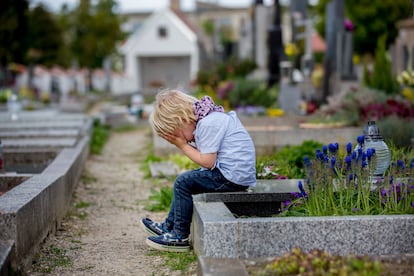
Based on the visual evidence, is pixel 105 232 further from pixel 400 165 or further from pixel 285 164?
pixel 400 165

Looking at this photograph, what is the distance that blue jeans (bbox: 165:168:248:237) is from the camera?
18.2 feet

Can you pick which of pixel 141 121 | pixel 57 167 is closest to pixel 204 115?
pixel 57 167

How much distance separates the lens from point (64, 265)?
536cm

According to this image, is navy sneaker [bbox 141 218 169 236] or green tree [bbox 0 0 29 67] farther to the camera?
green tree [bbox 0 0 29 67]


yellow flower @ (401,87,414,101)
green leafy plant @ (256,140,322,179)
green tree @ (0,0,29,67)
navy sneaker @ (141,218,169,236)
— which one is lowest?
navy sneaker @ (141,218,169,236)

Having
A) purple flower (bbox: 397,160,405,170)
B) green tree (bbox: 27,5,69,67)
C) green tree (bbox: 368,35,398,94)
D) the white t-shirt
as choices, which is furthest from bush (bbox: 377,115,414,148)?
green tree (bbox: 27,5,69,67)

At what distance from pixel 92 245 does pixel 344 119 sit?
21.4 ft

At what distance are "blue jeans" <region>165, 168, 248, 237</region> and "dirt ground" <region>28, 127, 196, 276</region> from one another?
288mm

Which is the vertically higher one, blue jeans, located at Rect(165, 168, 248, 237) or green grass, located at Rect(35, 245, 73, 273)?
blue jeans, located at Rect(165, 168, 248, 237)

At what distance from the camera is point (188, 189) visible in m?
5.55

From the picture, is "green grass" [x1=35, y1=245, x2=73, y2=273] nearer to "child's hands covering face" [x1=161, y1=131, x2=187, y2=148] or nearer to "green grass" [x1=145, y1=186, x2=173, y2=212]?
"child's hands covering face" [x1=161, y1=131, x2=187, y2=148]

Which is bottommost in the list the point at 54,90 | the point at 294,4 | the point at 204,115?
the point at 54,90

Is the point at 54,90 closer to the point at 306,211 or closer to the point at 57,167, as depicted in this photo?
the point at 57,167

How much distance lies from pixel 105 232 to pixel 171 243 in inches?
53.1
